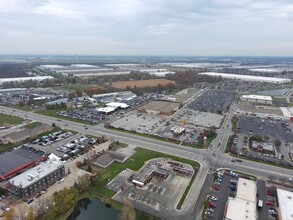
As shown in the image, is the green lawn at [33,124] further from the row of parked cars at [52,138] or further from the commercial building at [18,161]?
the commercial building at [18,161]

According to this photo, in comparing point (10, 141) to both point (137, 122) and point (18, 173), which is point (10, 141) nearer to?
point (18, 173)

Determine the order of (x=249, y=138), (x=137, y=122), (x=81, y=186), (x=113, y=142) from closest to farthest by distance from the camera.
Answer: (x=81, y=186) < (x=113, y=142) < (x=249, y=138) < (x=137, y=122)

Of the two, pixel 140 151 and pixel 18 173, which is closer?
pixel 18 173

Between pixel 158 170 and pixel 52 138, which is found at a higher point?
pixel 52 138

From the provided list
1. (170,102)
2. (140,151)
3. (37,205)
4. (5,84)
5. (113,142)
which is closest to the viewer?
(37,205)

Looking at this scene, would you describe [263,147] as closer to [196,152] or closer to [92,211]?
[196,152]

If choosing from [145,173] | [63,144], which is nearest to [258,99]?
[145,173]

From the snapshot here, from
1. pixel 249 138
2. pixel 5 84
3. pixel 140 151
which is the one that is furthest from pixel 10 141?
pixel 5 84
